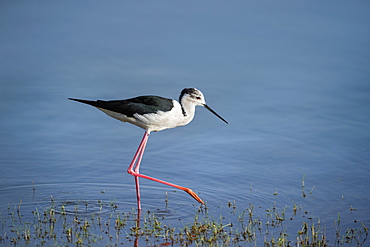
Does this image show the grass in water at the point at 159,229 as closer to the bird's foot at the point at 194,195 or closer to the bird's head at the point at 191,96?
the bird's foot at the point at 194,195

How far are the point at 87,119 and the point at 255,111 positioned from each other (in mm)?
2418

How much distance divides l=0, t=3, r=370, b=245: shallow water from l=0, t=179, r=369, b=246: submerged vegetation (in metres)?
0.13

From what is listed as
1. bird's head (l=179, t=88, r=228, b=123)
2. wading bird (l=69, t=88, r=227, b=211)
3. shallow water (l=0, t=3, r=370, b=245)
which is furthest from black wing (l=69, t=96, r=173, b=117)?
shallow water (l=0, t=3, r=370, b=245)

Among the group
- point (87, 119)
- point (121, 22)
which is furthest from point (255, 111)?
point (121, 22)

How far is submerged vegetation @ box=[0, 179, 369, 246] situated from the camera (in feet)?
20.4

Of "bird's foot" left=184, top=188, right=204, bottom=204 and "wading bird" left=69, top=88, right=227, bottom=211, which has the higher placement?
"wading bird" left=69, top=88, right=227, bottom=211

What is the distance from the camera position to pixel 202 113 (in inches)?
413

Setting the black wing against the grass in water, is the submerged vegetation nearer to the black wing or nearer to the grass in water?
the grass in water

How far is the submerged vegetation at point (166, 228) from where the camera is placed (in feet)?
20.4

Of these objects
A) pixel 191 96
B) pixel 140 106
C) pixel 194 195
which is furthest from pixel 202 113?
pixel 194 195

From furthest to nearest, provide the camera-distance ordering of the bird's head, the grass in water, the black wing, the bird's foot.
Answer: the bird's head < the black wing < the bird's foot < the grass in water

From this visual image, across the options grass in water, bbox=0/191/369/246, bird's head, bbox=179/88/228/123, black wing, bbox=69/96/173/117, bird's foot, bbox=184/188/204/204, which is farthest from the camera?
bird's head, bbox=179/88/228/123

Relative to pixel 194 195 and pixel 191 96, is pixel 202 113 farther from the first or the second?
pixel 194 195

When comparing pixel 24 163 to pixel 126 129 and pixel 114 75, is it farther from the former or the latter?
pixel 114 75
